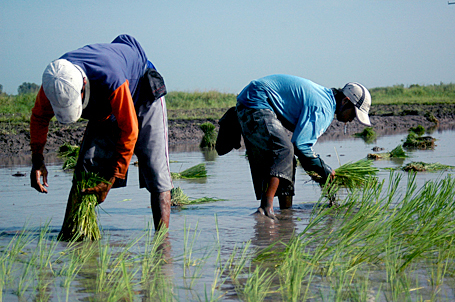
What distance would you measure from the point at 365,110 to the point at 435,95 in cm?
2526

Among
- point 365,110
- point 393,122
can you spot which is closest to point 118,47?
point 365,110

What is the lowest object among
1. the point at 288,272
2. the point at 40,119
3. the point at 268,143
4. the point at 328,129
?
the point at 328,129

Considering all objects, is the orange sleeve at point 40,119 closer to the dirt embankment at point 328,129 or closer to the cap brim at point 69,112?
the cap brim at point 69,112

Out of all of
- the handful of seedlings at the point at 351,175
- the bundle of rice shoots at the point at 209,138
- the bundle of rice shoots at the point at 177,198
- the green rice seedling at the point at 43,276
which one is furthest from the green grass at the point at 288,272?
the bundle of rice shoots at the point at 209,138

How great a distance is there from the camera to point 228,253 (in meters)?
3.28

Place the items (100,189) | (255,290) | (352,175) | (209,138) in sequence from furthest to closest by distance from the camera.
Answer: (209,138), (352,175), (100,189), (255,290)

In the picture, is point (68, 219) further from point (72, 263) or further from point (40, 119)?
point (72, 263)

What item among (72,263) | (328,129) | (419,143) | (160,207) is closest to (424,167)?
(419,143)

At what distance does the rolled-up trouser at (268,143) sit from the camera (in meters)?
4.18

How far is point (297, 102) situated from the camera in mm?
4195

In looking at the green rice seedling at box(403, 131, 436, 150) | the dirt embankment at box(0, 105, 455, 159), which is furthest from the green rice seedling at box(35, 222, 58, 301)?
the green rice seedling at box(403, 131, 436, 150)

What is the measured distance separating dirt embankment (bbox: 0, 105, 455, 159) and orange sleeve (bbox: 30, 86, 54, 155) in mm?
6881

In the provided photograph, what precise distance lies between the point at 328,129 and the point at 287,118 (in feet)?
38.6

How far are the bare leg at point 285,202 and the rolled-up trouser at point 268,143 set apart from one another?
376mm
